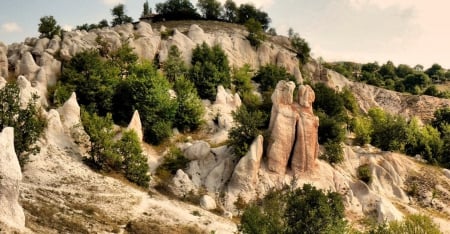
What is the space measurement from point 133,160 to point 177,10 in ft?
252

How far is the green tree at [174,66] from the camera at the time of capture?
71750 mm

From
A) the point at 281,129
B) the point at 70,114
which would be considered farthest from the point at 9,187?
the point at 281,129

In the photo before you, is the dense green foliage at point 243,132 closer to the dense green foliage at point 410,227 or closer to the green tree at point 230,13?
the dense green foliage at point 410,227

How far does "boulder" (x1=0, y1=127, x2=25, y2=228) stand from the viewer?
102 ft

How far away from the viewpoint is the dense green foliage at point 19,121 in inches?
1585

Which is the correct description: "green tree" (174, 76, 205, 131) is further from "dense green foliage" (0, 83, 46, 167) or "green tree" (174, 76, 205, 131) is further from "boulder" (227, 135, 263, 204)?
"dense green foliage" (0, 83, 46, 167)

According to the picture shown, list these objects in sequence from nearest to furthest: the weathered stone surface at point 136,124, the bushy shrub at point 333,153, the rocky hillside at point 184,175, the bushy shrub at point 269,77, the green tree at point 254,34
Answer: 1. the rocky hillside at point 184,175
2. the weathered stone surface at point 136,124
3. the bushy shrub at point 333,153
4. the bushy shrub at point 269,77
5. the green tree at point 254,34

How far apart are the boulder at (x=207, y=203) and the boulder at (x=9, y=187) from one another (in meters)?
17.0

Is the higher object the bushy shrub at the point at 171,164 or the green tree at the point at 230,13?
the green tree at the point at 230,13

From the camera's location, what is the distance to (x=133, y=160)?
4644cm

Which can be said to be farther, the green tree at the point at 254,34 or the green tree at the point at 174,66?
the green tree at the point at 254,34

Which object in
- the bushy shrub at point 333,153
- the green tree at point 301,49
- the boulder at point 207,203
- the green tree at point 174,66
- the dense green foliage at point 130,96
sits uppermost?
the green tree at point 301,49

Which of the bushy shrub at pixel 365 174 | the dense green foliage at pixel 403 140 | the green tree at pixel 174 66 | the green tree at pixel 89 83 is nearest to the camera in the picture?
the bushy shrub at pixel 365 174

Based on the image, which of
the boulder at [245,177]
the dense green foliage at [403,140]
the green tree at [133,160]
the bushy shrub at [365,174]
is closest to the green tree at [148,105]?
the green tree at [133,160]
